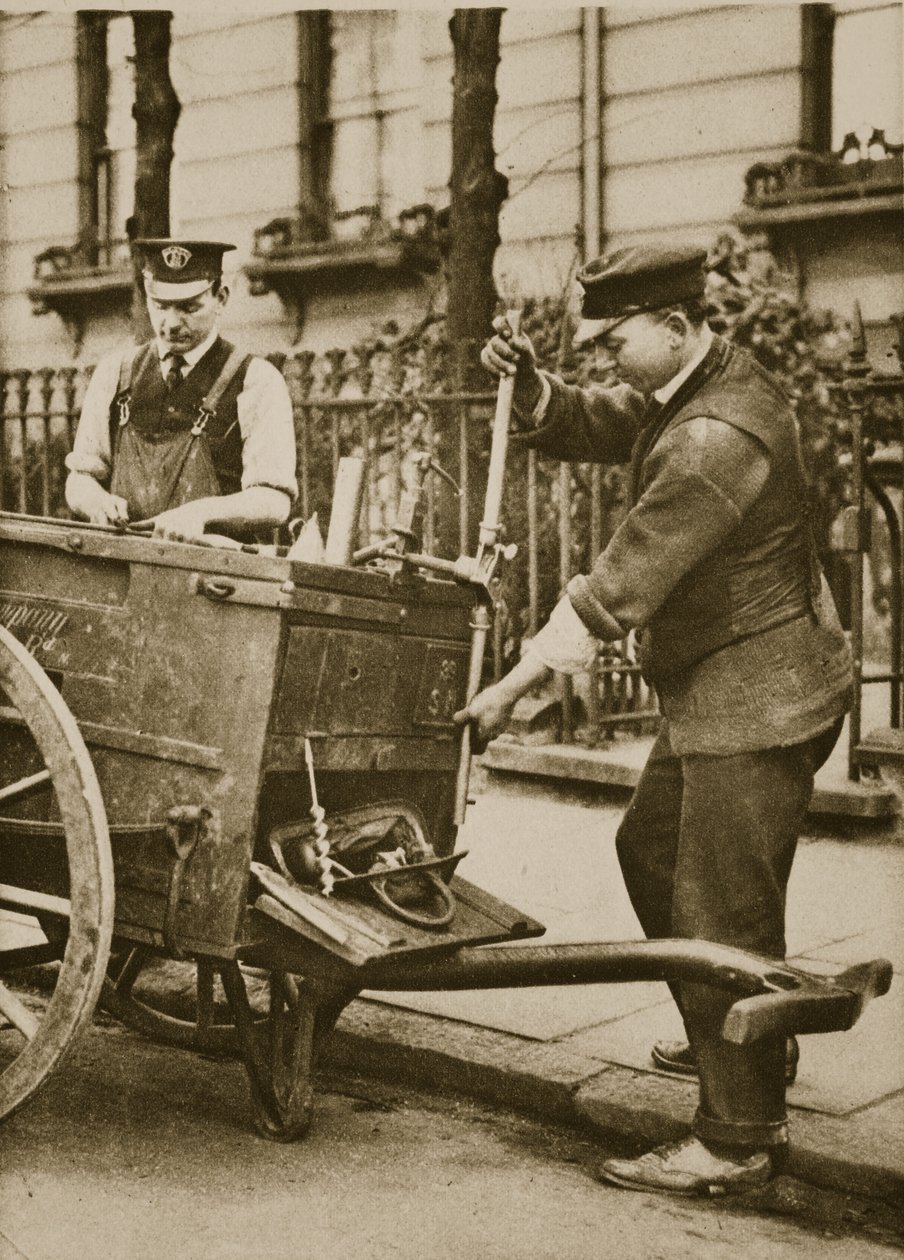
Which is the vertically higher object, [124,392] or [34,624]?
[124,392]

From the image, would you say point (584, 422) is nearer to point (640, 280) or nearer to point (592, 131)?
point (640, 280)

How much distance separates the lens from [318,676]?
357 cm

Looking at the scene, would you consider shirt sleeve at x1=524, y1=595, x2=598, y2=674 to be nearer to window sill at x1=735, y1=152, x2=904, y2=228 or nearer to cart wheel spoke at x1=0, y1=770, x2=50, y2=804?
cart wheel spoke at x1=0, y1=770, x2=50, y2=804

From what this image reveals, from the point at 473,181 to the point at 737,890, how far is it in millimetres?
5422

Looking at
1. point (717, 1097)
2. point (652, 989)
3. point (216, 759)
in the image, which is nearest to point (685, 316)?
point (216, 759)

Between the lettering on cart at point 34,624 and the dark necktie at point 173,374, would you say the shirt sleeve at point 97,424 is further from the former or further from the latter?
the lettering on cart at point 34,624

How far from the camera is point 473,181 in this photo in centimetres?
831

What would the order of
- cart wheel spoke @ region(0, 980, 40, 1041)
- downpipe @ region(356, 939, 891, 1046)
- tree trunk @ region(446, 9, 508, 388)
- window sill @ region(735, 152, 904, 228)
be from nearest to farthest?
downpipe @ region(356, 939, 891, 1046) < cart wheel spoke @ region(0, 980, 40, 1041) < tree trunk @ region(446, 9, 508, 388) < window sill @ region(735, 152, 904, 228)

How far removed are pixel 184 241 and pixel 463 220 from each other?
380 cm

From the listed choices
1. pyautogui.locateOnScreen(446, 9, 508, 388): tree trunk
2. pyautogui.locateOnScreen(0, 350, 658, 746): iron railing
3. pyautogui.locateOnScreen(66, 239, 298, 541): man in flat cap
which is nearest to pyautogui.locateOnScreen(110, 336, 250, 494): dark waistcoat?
pyautogui.locateOnScreen(66, 239, 298, 541): man in flat cap

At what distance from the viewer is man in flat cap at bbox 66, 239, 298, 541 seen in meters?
4.71

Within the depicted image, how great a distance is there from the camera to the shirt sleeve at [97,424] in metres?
4.85

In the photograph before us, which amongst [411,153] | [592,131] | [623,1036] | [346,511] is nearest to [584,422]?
[346,511]

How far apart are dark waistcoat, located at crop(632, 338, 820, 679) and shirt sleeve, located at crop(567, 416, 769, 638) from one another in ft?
0.30
